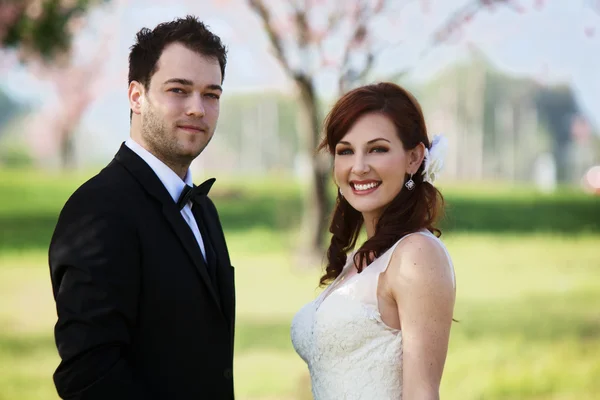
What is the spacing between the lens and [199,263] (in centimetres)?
252

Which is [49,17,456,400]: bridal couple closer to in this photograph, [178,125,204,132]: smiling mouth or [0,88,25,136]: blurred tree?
[178,125,204,132]: smiling mouth

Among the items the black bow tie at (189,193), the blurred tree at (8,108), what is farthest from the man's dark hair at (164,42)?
the blurred tree at (8,108)

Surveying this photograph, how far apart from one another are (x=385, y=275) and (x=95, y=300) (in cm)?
107

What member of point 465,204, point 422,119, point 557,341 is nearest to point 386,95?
point 422,119

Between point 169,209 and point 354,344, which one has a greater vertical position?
point 169,209

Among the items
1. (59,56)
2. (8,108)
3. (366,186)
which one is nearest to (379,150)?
(366,186)

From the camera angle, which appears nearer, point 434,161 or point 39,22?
point 434,161

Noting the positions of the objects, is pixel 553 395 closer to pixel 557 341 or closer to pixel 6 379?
pixel 557 341

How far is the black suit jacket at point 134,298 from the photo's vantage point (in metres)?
2.23

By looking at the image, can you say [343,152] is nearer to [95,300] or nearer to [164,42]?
[164,42]

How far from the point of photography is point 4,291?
32.8 ft

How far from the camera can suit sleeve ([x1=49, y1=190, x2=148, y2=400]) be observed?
2211 millimetres

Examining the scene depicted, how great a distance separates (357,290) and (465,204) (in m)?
11.9

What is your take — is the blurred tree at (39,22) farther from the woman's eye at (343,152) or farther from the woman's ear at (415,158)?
the woman's ear at (415,158)
